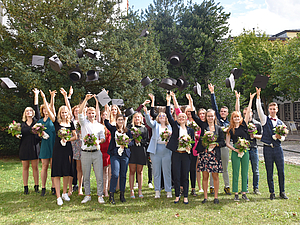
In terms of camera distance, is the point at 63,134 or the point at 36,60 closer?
the point at 63,134

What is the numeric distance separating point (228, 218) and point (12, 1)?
46.3 feet

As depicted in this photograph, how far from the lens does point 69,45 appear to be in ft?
45.4

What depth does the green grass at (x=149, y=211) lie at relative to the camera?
505 cm

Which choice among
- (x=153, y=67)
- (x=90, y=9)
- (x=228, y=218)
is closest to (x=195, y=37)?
(x=153, y=67)

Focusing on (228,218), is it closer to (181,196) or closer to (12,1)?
(181,196)

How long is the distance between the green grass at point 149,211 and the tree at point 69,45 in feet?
23.5

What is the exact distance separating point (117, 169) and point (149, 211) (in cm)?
130

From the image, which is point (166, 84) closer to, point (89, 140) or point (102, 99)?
point (102, 99)

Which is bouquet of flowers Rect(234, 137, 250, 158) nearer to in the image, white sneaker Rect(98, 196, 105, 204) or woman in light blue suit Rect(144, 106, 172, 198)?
woman in light blue suit Rect(144, 106, 172, 198)

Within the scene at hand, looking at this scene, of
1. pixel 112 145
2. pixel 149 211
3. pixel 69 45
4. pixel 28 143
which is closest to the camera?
pixel 149 211

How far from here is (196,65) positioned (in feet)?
62.4

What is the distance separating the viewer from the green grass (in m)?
5.05

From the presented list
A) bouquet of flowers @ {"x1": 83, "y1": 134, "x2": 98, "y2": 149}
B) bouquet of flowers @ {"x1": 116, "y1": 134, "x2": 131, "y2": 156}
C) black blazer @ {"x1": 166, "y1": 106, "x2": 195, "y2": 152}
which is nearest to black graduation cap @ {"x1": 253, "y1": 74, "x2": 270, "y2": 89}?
black blazer @ {"x1": 166, "y1": 106, "x2": 195, "y2": 152}

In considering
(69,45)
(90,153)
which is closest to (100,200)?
(90,153)
